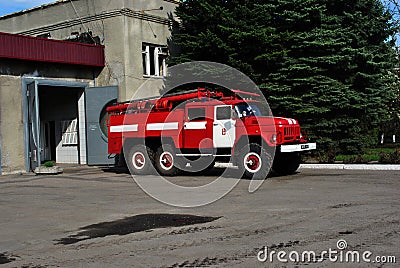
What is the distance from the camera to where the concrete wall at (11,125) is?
20906mm

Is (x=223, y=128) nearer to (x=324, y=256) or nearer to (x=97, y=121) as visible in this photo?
(x=97, y=121)

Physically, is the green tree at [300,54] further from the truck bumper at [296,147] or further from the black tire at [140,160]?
the black tire at [140,160]

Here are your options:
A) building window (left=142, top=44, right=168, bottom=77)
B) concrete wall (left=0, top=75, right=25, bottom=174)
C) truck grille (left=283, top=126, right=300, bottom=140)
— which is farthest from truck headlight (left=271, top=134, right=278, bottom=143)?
building window (left=142, top=44, right=168, bottom=77)

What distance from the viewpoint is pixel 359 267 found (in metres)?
6.09

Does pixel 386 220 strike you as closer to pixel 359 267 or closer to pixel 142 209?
pixel 359 267

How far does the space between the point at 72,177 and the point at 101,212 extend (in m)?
8.88

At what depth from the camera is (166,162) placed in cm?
1788

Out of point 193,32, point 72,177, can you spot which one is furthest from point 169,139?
point 193,32

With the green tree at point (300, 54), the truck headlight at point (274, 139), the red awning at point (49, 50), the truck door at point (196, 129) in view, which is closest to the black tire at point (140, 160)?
the truck door at point (196, 129)

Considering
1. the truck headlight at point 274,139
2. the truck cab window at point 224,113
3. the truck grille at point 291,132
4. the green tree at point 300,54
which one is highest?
the green tree at point 300,54

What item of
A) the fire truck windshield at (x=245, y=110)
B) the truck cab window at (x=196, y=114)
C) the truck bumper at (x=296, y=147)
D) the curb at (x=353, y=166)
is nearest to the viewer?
the truck bumper at (x=296, y=147)

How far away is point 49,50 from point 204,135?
889 centimetres

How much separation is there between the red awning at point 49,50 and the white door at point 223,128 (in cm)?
887

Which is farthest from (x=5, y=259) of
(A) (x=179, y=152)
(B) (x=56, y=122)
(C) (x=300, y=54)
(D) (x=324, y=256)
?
(B) (x=56, y=122)
